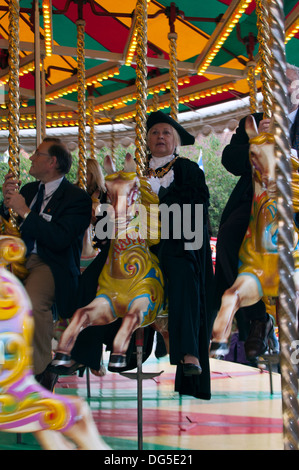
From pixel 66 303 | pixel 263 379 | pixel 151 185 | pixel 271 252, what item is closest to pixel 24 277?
pixel 66 303

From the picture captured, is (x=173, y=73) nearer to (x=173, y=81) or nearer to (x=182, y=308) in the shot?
(x=173, y=81)

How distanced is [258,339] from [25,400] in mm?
1589

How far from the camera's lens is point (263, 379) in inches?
231

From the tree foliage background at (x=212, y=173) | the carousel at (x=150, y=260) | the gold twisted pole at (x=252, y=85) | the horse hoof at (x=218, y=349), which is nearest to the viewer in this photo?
the carousel at (x=150, y=260)

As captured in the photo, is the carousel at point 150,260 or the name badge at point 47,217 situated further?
the name badge at point 47,217

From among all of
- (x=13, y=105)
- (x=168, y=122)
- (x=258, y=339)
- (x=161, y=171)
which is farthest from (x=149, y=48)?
(x=258, y=339)

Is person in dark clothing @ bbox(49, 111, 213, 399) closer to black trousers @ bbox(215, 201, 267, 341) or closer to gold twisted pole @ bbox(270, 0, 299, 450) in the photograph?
black trousers @ bbox(215, 201, 267, 341)

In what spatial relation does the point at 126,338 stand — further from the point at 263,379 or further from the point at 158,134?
the point at 263,379

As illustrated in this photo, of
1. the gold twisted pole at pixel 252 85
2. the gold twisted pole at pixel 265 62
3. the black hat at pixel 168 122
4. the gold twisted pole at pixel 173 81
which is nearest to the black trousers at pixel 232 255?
the gold twisted pole at pixel 265 62

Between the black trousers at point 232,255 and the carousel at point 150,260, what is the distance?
35 cm

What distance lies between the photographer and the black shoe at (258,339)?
3152 millimetres

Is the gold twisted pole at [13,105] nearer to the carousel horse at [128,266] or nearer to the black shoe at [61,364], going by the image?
the carousel horse at [128,266]

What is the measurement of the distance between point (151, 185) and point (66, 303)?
924 mm

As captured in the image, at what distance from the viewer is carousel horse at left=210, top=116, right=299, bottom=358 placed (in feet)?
8.31
